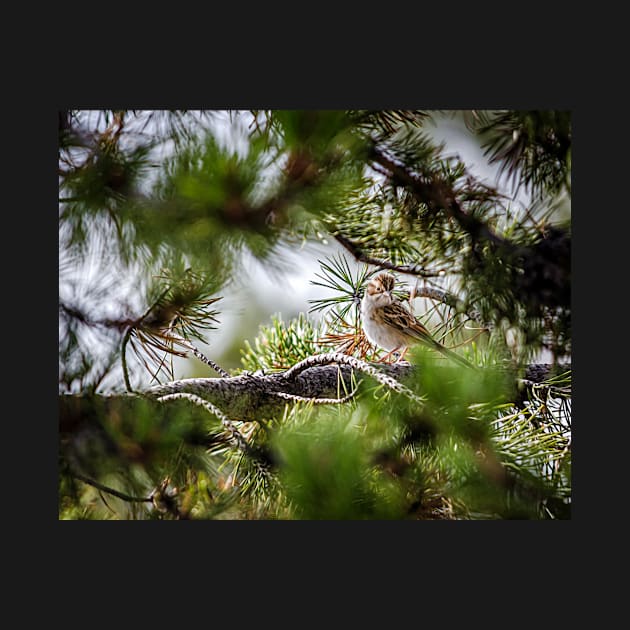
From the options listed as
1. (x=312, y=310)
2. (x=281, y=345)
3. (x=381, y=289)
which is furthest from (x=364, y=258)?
(x=281, y=345)

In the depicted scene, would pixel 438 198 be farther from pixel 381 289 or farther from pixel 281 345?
pixel 281 345

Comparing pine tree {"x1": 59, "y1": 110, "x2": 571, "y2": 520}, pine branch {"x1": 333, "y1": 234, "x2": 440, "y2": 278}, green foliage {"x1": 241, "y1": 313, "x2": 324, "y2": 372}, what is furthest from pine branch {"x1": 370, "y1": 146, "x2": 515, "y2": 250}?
green foliage {"x1": 241, "y1": 313, "x2": 324, "y2": 372}

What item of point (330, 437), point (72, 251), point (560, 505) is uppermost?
point (72, 251)

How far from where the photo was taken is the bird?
8.84 feet

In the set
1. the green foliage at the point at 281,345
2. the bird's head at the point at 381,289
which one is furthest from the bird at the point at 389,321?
the green foliage at the point at 281,345

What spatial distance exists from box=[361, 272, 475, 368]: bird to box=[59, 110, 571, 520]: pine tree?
0.08ft

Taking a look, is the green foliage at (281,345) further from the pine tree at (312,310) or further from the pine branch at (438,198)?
the pine branch at (438,198)

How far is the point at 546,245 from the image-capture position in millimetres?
2709

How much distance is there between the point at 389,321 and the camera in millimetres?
2701

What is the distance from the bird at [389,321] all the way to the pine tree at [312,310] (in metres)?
0.02

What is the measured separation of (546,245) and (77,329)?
130 cm

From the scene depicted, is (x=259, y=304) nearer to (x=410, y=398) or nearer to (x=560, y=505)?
(x=410, y=398)

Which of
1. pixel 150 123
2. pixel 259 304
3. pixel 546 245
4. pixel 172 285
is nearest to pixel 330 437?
pixel 259 304

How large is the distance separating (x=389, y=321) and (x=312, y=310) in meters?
0.21
